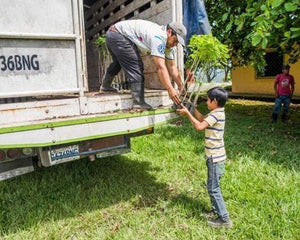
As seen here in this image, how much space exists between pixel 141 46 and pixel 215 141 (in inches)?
58.3

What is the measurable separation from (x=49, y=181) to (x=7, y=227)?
1149 millimetres

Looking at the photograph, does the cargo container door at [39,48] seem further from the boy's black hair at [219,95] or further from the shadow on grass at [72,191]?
the shadow on grass at [72,191]

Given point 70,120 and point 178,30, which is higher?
point 178,30

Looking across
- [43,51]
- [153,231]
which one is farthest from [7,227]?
[43,51]

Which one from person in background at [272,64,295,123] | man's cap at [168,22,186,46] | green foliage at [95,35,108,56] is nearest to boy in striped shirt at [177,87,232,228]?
man's cap at [168,22,186,46]

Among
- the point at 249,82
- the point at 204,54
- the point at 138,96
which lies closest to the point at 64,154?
the point at 138,96

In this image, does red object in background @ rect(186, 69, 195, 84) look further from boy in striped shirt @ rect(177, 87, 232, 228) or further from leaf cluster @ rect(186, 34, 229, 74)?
boy in striped shirt @ rect(177, 87, 232, 228)

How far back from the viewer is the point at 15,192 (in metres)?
4.09

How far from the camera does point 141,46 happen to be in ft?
12.3

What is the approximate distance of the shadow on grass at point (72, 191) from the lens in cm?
354

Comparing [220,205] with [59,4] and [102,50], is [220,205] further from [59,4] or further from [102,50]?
[102,50]

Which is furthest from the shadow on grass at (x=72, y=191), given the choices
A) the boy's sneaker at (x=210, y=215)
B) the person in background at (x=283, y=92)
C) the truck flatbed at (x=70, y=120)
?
the person in background at (x=283, y=92)

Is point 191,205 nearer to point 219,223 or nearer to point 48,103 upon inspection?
point 219,223

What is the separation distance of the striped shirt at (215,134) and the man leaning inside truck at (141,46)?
45 cm
